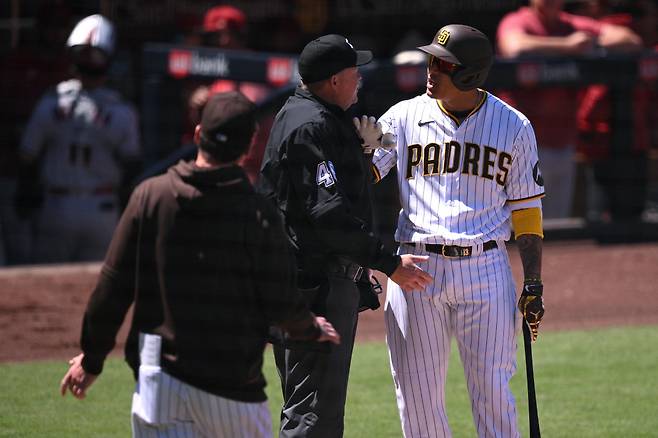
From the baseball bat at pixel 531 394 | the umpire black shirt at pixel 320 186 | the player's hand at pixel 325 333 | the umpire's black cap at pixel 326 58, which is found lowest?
Result: the baseball bat at pixel 531 394

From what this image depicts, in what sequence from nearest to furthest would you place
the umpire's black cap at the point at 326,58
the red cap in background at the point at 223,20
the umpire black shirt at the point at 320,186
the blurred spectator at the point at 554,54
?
the umpire black shirt at the point at 320,186 < the umpire's black cap at the point at 326,58 < the red cap in background at the point at 223,20 < the blurred spectator at the point at 554,54

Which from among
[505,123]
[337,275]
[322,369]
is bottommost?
[322,369]

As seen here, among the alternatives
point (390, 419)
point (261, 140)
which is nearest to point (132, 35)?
point (261, 140)

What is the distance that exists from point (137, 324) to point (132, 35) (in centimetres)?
943

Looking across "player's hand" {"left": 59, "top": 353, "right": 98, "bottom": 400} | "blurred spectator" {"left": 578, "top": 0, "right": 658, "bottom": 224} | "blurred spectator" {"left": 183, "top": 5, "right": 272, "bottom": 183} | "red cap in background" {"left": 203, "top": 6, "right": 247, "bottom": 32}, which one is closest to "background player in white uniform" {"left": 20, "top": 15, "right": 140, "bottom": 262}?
"blurred spectator" {"left": 183, "top": 5, "right": 272, "bottom": 183}

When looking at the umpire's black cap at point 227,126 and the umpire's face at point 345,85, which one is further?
the umpire's face at point 345,85

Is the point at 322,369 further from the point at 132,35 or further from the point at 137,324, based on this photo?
the point at 132,35

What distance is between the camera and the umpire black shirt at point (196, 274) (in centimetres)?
337

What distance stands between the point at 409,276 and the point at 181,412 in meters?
1.14

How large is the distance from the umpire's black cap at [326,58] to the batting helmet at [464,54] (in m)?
0.31

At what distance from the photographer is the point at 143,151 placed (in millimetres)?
9828

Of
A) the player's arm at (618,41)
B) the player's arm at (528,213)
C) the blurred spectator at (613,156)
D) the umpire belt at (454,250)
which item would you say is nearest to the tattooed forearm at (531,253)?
the player's arm at (528,213)

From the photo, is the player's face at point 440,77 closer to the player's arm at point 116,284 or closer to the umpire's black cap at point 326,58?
the umpire's black cap at point 326,58

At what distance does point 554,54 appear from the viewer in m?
9.91
